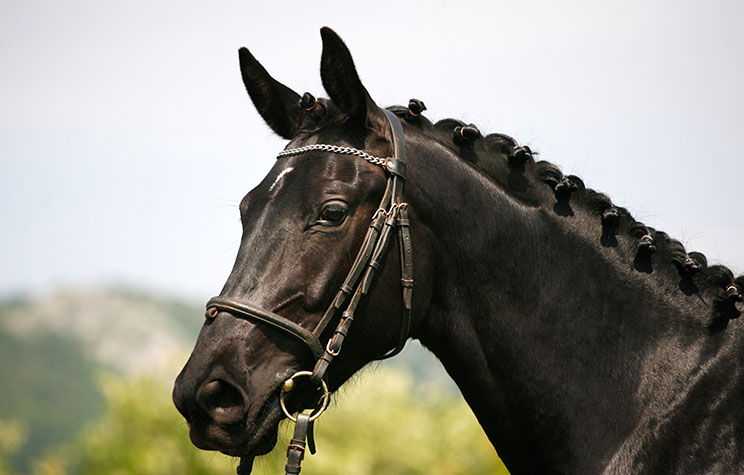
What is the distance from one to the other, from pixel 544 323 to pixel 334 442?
30.0 meters

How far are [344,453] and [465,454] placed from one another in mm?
10112

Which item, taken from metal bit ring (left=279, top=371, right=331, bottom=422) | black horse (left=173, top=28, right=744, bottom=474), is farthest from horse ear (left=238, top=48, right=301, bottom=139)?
metal bit ring (left=279, top=371, right=331, bottom=422)

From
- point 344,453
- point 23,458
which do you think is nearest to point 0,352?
point 23,458

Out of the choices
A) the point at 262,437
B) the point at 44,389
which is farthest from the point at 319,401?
the point at 44,389

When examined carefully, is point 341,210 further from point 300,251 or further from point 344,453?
point 344,453

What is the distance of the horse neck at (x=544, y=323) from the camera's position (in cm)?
368

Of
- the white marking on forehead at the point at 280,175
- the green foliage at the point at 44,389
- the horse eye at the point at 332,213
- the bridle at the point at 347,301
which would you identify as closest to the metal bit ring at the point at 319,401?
the bridle at the point at 347,301

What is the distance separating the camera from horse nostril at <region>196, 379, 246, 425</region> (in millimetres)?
3377

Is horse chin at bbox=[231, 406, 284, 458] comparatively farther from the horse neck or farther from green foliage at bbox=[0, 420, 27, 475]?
green foliage at bbox=[0, 420, 27, 475]

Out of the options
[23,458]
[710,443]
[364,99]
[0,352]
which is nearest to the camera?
[710,443]

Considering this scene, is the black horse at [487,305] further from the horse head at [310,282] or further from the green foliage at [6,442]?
the green foliage at [6,442]

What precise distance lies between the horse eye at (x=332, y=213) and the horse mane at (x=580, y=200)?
82 cm

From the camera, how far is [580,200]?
13.3 feet

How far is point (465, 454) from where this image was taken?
38.2 m
